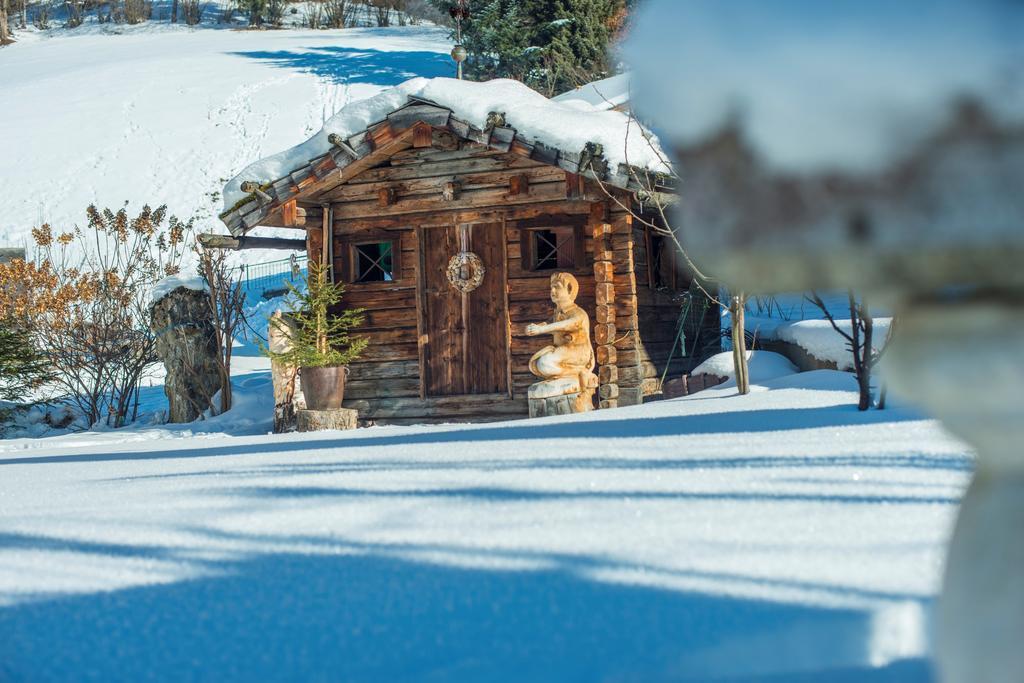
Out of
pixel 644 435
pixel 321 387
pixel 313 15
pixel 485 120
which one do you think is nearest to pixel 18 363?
pixel 321 387

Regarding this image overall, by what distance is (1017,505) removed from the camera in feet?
2.23

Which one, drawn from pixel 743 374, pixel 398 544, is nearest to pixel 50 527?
pixel 398 544

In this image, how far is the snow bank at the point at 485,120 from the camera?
8766 millimetres

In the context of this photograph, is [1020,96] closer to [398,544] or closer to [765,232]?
[765,232]

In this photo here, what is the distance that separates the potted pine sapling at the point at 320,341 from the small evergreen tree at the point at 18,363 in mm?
4478

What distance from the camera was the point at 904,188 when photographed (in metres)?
0.62

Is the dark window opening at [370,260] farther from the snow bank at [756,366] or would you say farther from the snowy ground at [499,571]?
the snowy ground at [499,571]

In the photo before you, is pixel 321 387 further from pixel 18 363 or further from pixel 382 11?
pixel 382 11

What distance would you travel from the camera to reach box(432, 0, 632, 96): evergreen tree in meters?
21.0

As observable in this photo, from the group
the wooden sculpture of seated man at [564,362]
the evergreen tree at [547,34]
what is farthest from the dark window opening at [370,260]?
the evergreen tree at [547,34]

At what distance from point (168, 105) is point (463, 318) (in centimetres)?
2649

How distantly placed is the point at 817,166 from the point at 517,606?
3.28 feet

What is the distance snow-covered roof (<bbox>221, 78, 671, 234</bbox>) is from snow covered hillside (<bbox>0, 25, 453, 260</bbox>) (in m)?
14.6

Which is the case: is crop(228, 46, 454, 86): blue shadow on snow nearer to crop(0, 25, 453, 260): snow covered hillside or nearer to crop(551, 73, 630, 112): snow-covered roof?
crop(0, 25, 453, 260): snow covered hillside
